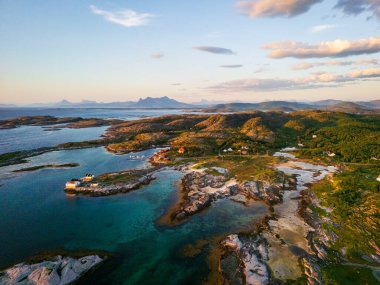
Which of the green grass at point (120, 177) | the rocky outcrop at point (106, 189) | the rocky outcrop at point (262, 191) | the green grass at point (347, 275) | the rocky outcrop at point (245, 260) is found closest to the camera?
the green grass at point (347, 275)

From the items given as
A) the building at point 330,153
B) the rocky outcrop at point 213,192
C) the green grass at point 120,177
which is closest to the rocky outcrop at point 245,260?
the rocky outcrop at point 213,192

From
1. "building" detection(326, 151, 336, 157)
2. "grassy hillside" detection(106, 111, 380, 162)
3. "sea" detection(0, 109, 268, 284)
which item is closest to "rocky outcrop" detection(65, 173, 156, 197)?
"sea" detection(0, 109, 268, 284)

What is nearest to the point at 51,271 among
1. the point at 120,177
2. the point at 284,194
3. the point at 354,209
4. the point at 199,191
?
the point at 199,191

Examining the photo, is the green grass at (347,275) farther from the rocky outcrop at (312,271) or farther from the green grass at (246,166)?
the green grass at (246,166)

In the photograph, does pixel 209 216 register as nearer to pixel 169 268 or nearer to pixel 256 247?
pixel 256 247

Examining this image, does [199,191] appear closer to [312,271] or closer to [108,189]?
[108,189]

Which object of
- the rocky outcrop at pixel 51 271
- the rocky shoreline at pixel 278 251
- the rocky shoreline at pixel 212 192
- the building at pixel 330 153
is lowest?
the building at pixel 330 153
